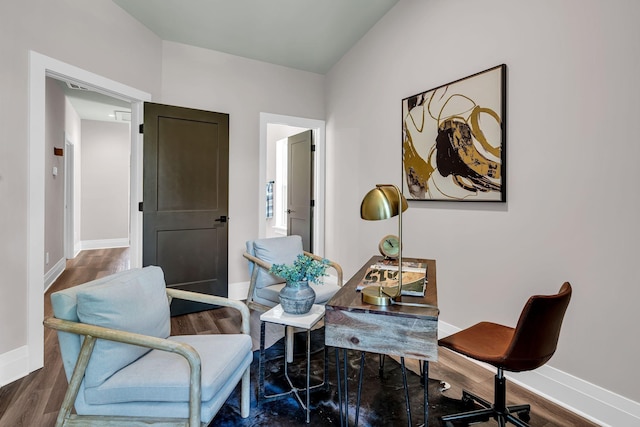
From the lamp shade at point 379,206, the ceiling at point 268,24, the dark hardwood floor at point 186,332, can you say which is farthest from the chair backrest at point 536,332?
the ceiling at point 268,24

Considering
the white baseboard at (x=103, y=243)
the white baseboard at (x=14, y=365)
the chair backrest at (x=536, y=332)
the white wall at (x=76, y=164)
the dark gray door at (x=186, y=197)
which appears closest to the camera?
the chair backrest at (x=536, y=332)

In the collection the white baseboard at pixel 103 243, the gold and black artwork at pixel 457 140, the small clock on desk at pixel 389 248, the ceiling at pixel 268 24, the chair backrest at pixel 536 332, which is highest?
the ceiling at pixel 268 24

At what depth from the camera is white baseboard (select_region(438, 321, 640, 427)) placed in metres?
1.77

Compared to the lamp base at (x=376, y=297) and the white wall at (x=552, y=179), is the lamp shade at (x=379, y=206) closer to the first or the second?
the lamp base at (x=376, y=297)

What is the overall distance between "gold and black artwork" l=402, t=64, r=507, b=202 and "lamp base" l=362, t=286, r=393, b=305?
4.41 feet

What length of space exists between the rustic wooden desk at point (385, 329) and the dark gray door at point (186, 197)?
2.51 metres

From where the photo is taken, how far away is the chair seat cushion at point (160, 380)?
137cm

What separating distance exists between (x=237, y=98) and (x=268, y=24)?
2.92 feet

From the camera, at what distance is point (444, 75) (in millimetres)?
2791

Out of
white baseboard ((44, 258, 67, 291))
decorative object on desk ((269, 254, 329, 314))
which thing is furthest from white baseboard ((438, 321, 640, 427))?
white baseboard ((44, 258, 67, 291))

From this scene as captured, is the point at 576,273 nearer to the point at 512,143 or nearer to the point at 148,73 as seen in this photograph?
the point at 512,143

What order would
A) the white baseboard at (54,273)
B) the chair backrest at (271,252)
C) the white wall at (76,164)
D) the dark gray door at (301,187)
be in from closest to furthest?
the chair backrest at (271,252) → the white baseboard at (54,273) → the dark gray door at (301,187) → the white wall at (76,164)

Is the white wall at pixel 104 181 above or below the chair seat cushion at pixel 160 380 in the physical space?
above

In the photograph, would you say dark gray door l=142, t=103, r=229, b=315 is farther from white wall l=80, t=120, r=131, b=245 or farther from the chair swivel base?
white wall l=80, t=120, r=131, b=245
